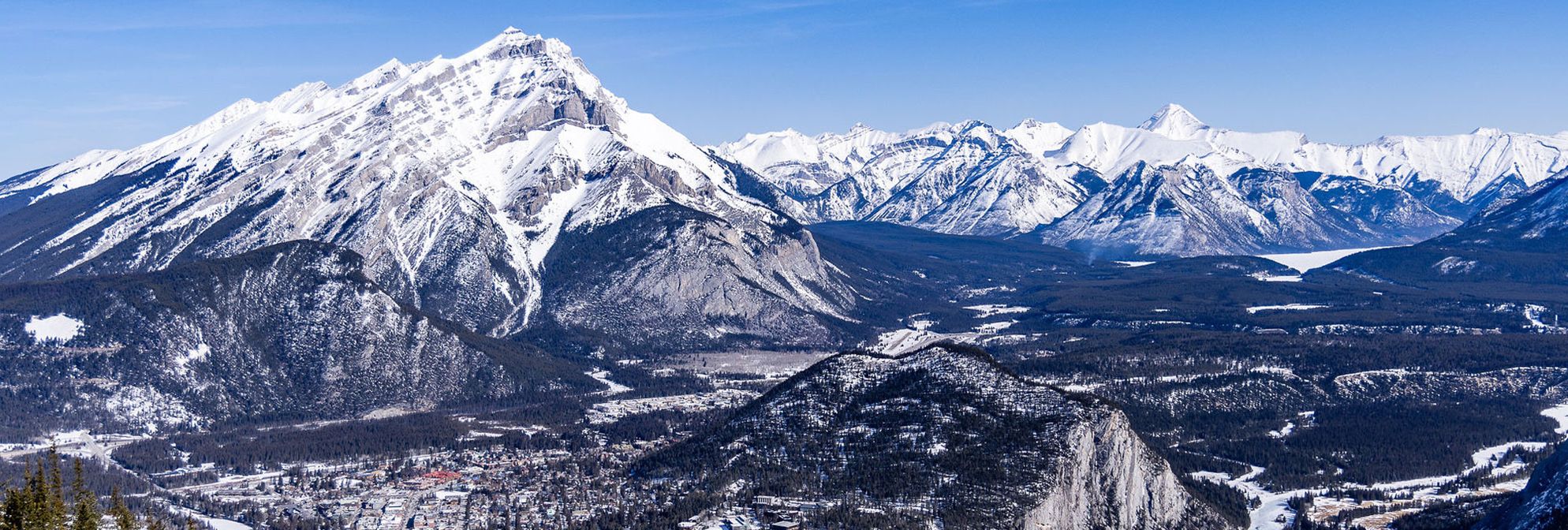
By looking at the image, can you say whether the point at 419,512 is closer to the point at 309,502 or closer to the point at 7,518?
the point at 309,502

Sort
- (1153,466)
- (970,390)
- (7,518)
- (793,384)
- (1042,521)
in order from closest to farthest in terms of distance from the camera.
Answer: (7,518)
(1042,521)
(1153,466)
(970,390)
(793,384)

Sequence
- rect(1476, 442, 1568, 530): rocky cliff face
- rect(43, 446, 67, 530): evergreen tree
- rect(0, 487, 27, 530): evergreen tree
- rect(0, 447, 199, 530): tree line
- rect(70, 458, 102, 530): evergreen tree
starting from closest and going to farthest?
rect(0, 487, 27, 530): evergreen tree, rect(0, 447, 199, 530): tree line, rect(43, 446, 67, 530): evergreen tree, rect(70, 458, 102, 530): evergreen tree, rect(1476, 442, 1568, 530): rocky cliff face

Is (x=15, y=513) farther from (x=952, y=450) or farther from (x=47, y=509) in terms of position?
(x=952, y=450)

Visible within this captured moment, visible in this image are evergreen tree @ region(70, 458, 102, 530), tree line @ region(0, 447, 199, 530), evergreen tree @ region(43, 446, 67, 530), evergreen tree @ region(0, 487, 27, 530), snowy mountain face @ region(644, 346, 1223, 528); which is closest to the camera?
evergreen tree @ region(0, 487, 27, 530)

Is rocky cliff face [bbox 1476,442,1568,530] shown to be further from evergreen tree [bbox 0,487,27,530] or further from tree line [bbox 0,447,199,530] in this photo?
evergreen tree [bbox 0,487,27,530]

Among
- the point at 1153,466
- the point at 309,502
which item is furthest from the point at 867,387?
the point at 309,502

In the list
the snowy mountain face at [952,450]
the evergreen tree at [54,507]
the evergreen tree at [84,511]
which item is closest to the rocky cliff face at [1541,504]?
the snowy mountain face at [952,450]

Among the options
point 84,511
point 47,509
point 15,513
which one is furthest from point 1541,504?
point 15,513

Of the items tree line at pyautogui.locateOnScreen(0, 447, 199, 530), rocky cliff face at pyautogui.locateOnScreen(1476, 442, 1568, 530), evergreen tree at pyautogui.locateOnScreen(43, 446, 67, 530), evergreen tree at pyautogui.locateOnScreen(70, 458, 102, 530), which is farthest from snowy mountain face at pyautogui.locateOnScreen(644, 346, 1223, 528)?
evergreen tree at pyautogui.locateOnScreen(43, 446, 67, 530)

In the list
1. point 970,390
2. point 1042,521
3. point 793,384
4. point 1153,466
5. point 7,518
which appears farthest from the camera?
point 793,384
